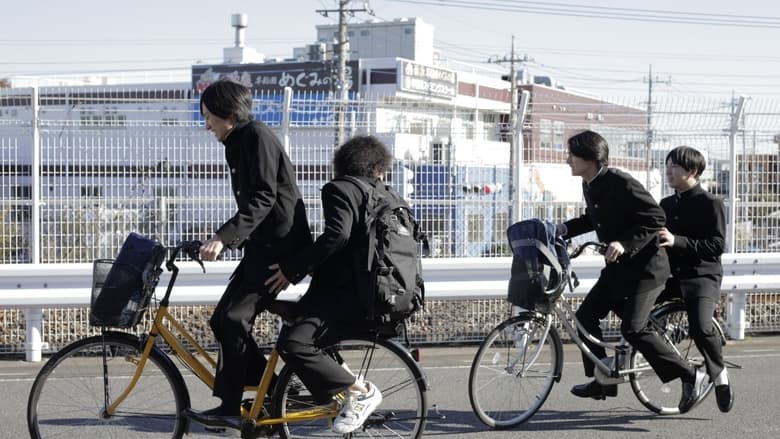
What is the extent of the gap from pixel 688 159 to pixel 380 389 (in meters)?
2.74

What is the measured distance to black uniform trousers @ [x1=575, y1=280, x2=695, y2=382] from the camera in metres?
6.65

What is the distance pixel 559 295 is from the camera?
6613mm

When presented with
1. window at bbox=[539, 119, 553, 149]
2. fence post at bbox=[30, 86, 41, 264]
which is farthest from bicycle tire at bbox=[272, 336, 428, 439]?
window at bbox=[539, 119, 553, 149]

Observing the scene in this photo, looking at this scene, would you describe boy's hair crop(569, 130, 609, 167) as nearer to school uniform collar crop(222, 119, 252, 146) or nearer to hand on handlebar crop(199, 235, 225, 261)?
school uniform collar crop(222, 119, 252, 146)

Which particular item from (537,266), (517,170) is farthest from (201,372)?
(517,170)

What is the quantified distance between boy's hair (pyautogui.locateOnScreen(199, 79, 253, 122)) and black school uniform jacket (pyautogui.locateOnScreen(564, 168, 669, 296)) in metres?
2.42

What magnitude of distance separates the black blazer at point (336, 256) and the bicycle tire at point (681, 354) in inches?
95.2

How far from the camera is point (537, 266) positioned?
6.56 m

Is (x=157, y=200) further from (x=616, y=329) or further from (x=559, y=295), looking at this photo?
(x=559, y=295)

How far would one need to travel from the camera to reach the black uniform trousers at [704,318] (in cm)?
694

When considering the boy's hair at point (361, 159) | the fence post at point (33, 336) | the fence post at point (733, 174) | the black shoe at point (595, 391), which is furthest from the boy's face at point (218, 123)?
the fence post at point (733, 174)

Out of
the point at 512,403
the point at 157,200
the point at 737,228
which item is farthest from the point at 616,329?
the point at 157,200

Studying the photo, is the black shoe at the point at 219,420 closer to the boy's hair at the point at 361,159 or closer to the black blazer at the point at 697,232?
the boy's hair at the point at 361,159

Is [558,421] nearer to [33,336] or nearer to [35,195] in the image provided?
[33,336]
